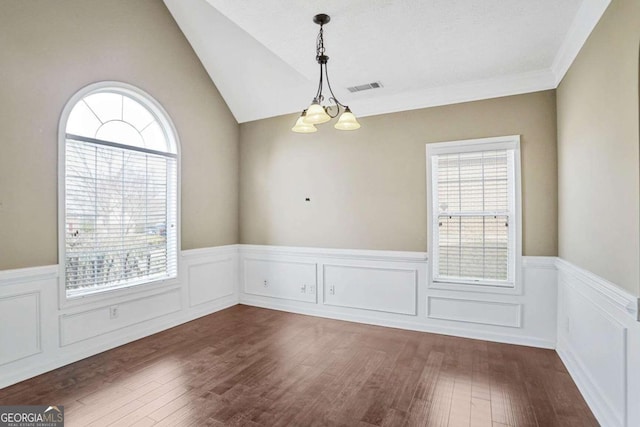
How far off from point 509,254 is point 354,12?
2.89 m

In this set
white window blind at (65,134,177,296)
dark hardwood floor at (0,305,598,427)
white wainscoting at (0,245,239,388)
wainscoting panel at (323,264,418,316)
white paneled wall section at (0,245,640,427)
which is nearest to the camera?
white paneled wall section at (0,245,640,427)

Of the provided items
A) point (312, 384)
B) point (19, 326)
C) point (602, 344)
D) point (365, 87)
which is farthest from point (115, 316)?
point (602, 344)

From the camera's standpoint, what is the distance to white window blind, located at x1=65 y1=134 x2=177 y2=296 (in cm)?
323

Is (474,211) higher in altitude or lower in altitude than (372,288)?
higher

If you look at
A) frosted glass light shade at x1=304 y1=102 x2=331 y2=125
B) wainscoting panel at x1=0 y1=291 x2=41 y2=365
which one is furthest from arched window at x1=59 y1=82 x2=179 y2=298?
frosted glass light shade at x1=304 y1=102 x2=331 y2=125

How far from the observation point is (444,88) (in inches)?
151

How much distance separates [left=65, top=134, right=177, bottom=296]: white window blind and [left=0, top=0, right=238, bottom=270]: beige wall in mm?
179

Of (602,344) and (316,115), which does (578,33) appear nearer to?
(316,115)

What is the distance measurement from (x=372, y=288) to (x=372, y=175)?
1.43 meters

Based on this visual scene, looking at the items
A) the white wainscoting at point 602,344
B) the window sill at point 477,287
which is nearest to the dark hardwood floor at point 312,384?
the white wainscoting at point 602,344

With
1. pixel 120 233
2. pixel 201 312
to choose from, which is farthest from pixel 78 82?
pixel 201 312

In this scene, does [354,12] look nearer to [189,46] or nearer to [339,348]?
[189,46]

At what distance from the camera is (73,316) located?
125 inches

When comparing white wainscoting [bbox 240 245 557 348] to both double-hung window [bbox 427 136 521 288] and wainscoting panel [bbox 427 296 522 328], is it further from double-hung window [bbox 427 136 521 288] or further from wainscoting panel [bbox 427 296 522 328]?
double-hung window [bbox 427 136 521 288]
